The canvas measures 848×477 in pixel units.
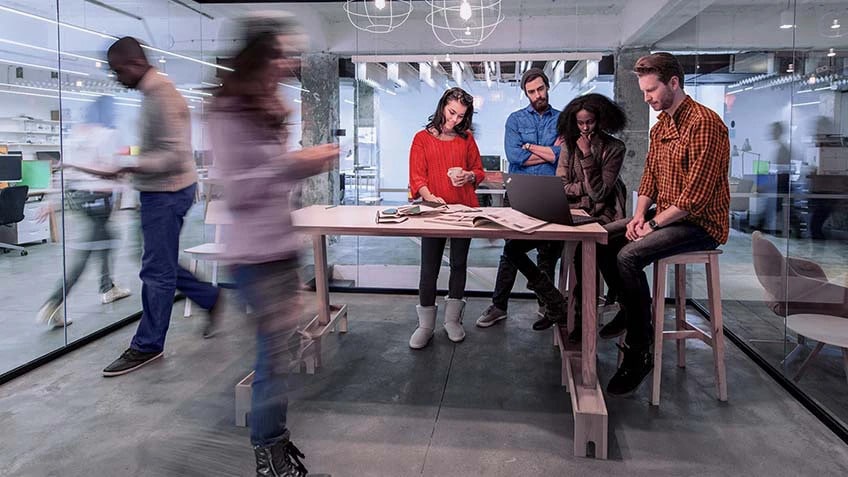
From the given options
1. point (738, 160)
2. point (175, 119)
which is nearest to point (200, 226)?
point (175, 119)

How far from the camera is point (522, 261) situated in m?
3.27

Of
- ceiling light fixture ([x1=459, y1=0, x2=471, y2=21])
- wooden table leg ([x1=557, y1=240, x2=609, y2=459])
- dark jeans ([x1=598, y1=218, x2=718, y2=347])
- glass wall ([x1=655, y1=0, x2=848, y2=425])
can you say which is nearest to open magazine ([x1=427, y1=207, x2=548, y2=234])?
wooden table leg ([x1=557, y1=240, x2=609, y2=459])

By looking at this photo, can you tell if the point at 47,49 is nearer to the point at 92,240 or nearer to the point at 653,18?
the point at 92,240

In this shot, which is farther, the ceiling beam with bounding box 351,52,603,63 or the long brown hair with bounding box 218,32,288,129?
the ceiling beam with bounding box 351,52,603,63

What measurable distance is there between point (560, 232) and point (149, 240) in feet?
6.68

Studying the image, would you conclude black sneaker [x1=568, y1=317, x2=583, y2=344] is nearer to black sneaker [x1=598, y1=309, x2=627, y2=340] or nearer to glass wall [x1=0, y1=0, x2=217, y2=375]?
black sneaker [x1=598, y1=309, x2=627, y2=340]

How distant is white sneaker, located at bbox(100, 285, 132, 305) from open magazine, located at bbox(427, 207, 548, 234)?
2562 mm

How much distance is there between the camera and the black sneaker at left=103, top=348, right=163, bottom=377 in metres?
2.99

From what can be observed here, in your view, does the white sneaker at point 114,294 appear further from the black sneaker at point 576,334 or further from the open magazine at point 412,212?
the black sneaker at point 576,334

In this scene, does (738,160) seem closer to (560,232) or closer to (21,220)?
(560,232)

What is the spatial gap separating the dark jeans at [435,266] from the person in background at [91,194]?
1.67m

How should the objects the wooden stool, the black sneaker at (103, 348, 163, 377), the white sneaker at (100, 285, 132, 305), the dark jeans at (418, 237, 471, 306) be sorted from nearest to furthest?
the wooden stool < the black sneaker at (103, 348, 163, 377) < the dark jeans at (418, 237, 471, 306) < the white sneaker at (100, 285, 132, 305)

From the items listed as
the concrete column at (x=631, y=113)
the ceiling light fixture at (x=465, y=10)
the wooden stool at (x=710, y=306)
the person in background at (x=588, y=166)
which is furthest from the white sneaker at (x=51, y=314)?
the concrete column at (x=631, y=113)

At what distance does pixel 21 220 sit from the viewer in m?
3.18
